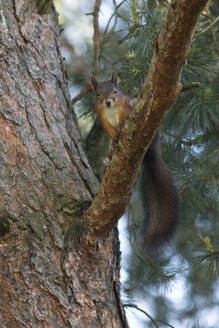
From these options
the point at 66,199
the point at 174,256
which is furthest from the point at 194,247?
the point at 66,199

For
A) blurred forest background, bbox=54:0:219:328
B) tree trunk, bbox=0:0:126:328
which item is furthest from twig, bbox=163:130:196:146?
tree trunk, bbox=0:0:126:328

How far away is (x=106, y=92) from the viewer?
1944 millimetres

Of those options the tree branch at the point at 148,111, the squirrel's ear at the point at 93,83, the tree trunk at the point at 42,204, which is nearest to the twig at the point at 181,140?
the squirrel's ear at the point at 93,83

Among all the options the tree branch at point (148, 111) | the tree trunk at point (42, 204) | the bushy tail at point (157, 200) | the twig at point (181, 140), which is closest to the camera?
the tree branch at point (148, 111)

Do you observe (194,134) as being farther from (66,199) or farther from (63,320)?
(63,320)

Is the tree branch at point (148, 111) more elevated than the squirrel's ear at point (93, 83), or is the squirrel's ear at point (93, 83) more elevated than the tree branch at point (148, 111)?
the squirrel's ear at point (93, 83)

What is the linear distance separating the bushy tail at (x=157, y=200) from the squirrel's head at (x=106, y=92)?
26cm

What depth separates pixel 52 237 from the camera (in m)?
1.31

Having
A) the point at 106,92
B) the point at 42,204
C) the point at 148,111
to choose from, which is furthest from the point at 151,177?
the point at 148,111

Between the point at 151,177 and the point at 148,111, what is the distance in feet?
2.90

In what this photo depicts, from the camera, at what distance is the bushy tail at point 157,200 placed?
1703 millimetres

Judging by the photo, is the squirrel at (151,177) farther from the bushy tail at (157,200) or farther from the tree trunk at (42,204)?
the tree trunk at (42,204)

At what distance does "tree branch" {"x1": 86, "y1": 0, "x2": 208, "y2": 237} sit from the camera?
36.6 inches

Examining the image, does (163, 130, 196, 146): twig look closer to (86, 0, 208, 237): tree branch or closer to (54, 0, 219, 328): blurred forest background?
(54, 0, 219, 328): blurred forest background
